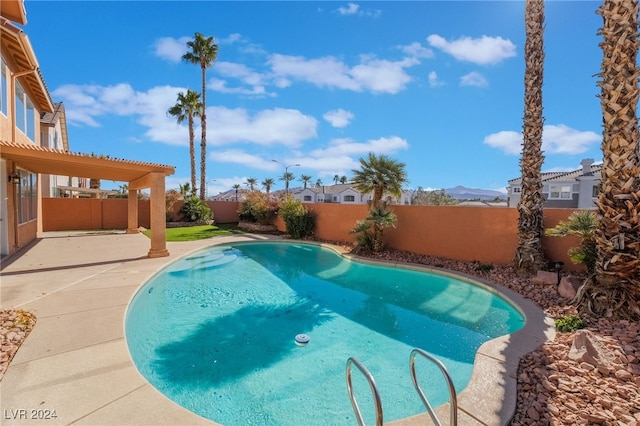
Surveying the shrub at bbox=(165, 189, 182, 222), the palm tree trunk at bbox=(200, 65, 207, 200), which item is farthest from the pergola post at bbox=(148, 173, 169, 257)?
the palm tree trunk at bbox=(200, 65, 207, 200)

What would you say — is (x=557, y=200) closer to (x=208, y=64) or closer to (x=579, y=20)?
(x=579, y=20)

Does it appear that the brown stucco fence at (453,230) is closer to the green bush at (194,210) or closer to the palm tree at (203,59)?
the green bush at (194,210)

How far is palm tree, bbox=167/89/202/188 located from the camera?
2866cm

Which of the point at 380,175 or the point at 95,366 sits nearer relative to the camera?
the point at 95,366

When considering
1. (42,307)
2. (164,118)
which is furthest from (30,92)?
(164,118)

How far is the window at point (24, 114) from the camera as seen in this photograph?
1156cm

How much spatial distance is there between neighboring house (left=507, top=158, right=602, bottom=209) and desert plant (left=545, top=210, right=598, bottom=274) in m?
23.4

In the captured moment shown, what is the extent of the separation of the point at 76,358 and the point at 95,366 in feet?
1.37

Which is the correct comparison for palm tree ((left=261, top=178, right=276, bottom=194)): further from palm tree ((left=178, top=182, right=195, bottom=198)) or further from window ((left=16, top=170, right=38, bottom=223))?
window ((left=16, top=170, right=38, bottom=223))

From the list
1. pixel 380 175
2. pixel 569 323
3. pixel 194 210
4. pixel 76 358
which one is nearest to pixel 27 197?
pixel 194 210

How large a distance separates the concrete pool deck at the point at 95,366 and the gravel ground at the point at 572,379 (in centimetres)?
15

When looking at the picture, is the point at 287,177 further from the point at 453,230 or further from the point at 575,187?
the point at 453,230

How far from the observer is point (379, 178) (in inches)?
493

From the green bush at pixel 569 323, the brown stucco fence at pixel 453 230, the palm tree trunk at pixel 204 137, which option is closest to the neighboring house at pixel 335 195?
the palm tree trunk at pixel 204 137
